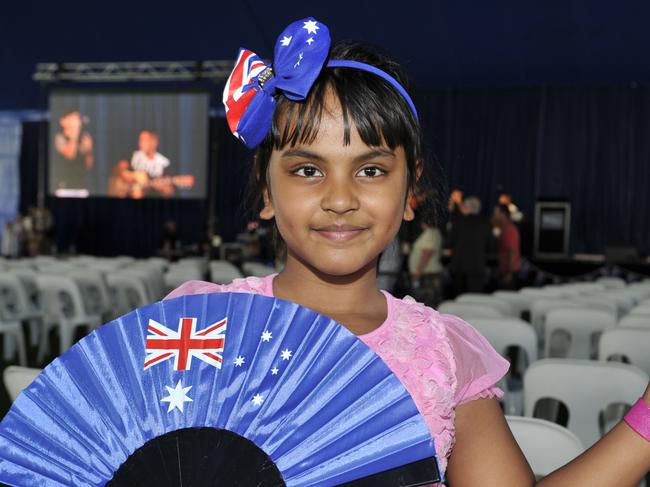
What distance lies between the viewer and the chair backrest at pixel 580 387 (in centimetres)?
226

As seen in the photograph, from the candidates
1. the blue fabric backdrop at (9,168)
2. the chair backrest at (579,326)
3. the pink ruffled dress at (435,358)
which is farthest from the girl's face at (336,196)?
the blue fabric backdrop at (9,168)

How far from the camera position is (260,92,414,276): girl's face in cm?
83

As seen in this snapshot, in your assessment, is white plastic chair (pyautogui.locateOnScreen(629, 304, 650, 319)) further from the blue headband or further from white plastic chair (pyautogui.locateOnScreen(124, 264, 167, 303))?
white plastic chair (pyautogui.locateOnScreen(124, 264, 167, 303))

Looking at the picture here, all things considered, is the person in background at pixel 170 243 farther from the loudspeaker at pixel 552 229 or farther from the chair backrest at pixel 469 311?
the chair backrest at pixel 469 311

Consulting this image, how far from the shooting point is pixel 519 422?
1.63m

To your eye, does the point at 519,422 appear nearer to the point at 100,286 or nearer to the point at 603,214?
the point at 100,286

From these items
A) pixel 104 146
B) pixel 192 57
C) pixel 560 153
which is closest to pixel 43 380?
pixel 192 57

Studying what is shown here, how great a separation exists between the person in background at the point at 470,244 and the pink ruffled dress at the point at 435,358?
6.63 m

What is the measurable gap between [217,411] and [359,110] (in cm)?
38

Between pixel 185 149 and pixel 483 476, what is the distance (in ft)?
38.1

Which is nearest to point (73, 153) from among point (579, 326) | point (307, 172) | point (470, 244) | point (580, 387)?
point (470, 244)

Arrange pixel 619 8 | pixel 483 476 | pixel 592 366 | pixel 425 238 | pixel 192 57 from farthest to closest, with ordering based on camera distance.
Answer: pixel 192 57 < pixel 619 8 < pixel 425 238 < pixel 592 366 < pixel 483 476

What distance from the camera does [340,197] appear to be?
0.82 meters

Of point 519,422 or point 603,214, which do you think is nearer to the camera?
point 519,422
